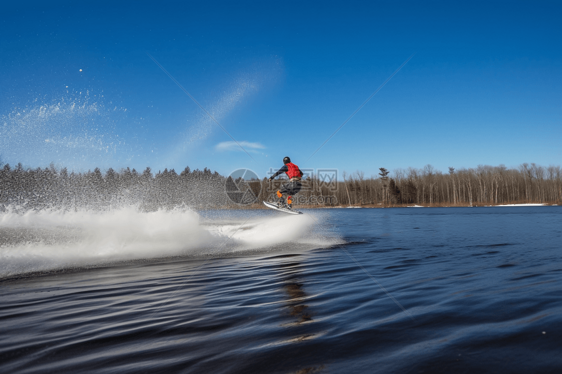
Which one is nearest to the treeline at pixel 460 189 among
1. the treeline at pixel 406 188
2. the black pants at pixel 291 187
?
the treeline at pixel 406 188

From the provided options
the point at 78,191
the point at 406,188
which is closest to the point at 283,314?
the point at 78,191

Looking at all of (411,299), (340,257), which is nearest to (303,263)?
(340,257)

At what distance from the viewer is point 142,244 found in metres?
12.8

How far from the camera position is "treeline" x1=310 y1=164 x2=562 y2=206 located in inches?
4469

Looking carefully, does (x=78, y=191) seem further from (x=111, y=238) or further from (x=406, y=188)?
(x=406, y=188)

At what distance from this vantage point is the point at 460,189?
11688 centimetres

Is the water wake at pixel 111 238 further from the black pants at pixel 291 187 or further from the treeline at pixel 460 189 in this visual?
the treeline at pixel 460 189

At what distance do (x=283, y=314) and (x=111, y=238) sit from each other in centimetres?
974

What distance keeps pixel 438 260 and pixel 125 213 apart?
11740 mm

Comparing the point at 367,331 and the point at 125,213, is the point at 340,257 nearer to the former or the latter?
the point at 367,331

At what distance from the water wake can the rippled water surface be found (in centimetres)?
14

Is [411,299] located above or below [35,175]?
below

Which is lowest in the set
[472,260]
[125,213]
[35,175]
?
[472,260]

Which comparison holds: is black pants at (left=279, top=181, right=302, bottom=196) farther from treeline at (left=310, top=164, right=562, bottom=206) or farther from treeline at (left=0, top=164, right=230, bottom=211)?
treeline at (left=310, top=164, right=562, bottom=206)
